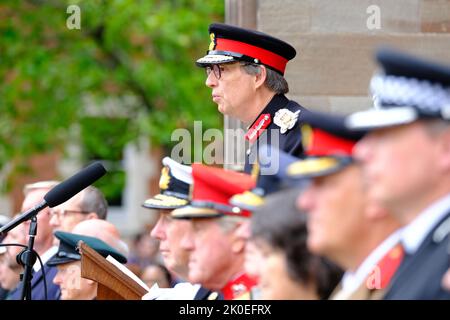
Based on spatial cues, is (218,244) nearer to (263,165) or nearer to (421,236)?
(263,165)

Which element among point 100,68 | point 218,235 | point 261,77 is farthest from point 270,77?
point 100,68

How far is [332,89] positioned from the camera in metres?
7.91

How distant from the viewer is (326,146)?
11.8 feet

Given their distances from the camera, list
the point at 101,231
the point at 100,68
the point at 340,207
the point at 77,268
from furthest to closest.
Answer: the point at 100,68 < the point at 101,231 < the point at 77,268 < the point at 340,207

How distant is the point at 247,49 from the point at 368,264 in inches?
109

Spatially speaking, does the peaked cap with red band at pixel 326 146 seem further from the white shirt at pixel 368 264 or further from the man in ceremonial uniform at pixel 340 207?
the white shirt at pixel 368 264

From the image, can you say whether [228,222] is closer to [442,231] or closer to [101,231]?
[442,231]

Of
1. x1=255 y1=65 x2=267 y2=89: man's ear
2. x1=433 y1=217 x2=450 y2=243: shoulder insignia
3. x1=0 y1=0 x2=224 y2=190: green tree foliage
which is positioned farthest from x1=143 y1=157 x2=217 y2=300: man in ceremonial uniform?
x1=0 y1=0 x2=224 y2=190: green tree foliage

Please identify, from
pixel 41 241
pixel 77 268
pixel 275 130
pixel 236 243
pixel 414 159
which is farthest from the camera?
pixel 41 241

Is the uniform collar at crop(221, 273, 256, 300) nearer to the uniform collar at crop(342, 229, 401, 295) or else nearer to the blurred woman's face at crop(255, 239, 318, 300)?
the blurred woman's face at crop(255, 239, 318, 300)

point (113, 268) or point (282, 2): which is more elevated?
point (282, 2)

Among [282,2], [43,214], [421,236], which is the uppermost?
[282,2]

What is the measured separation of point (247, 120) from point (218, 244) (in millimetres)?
1796
